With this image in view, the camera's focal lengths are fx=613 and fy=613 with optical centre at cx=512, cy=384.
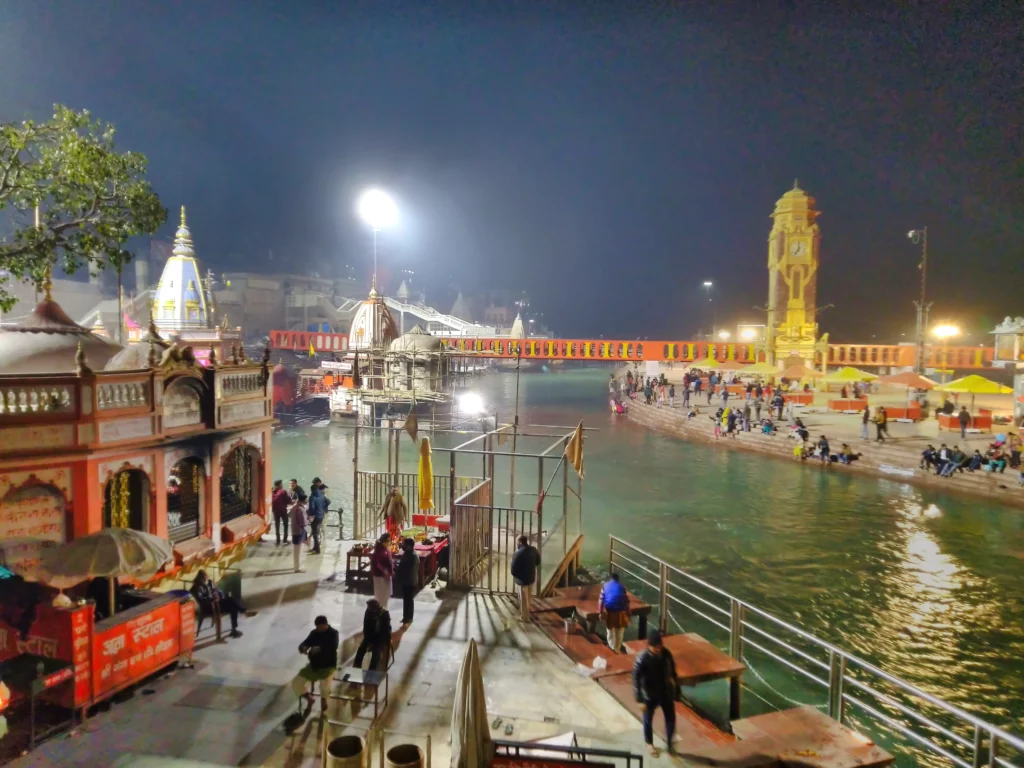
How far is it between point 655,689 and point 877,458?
25686mm

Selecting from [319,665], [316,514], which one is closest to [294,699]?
[319,665]

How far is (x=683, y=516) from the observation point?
21.9 metres

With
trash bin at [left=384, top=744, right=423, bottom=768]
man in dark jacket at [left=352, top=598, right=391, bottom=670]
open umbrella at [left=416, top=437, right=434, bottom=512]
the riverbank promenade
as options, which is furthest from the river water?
trash bin at [left=384, top=744, right=423, bottom=768]

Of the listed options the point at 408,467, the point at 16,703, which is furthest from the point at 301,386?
the point at 16,703

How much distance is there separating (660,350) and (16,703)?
167 ft

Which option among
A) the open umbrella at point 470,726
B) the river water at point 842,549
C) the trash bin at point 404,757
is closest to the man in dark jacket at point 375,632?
the trash bin at point 404,757

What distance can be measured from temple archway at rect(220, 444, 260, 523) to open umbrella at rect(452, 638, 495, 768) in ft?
36.6

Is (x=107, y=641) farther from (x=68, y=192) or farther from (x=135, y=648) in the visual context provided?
(x=68, y=192)

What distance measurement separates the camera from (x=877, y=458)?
2755 cm

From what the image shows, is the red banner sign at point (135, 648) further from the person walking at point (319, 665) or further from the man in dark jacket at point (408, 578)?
the man in dark jacket at point (408, 578)

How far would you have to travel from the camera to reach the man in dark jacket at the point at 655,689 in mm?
6613

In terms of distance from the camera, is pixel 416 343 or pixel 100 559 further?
pixel 416 343

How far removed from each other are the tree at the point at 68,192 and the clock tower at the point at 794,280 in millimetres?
52483

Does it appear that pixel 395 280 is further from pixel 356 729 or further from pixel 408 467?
pixel 356 729
